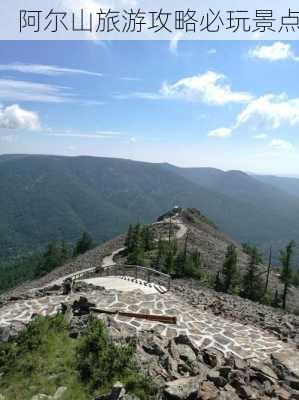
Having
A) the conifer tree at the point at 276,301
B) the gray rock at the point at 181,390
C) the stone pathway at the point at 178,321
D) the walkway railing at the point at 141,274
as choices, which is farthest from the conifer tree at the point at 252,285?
the gray rock at the point at 181,390

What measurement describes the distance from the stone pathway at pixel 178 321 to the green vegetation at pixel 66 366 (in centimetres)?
366

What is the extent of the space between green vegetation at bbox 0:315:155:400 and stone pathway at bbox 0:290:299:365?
3657mm

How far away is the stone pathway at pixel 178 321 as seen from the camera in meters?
14.3

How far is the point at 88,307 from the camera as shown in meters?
16.8

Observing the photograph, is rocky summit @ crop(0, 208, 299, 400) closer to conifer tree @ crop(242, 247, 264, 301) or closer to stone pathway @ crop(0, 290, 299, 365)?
stone pathway @ crop(0, 290, 299, 365)

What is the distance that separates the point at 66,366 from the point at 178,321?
6.60 m

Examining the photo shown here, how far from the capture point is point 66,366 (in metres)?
10.6

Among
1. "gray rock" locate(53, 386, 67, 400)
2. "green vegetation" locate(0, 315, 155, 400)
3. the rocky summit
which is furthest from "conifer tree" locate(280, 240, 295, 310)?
"gray rock" locate(53, 386, 67, 400)

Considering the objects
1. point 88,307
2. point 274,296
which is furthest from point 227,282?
point 88,307

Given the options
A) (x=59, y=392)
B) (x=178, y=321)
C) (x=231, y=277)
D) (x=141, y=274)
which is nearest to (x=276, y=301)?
(x=231, y=277)

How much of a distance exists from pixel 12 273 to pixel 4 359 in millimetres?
129718

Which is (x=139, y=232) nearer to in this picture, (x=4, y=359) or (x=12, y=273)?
(x=4, y=359)

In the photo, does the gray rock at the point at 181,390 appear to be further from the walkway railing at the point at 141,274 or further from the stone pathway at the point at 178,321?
the walkway railing at the point at 141,274

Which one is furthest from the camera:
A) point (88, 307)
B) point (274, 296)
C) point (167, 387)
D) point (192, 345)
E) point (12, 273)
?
point (12, 273)
